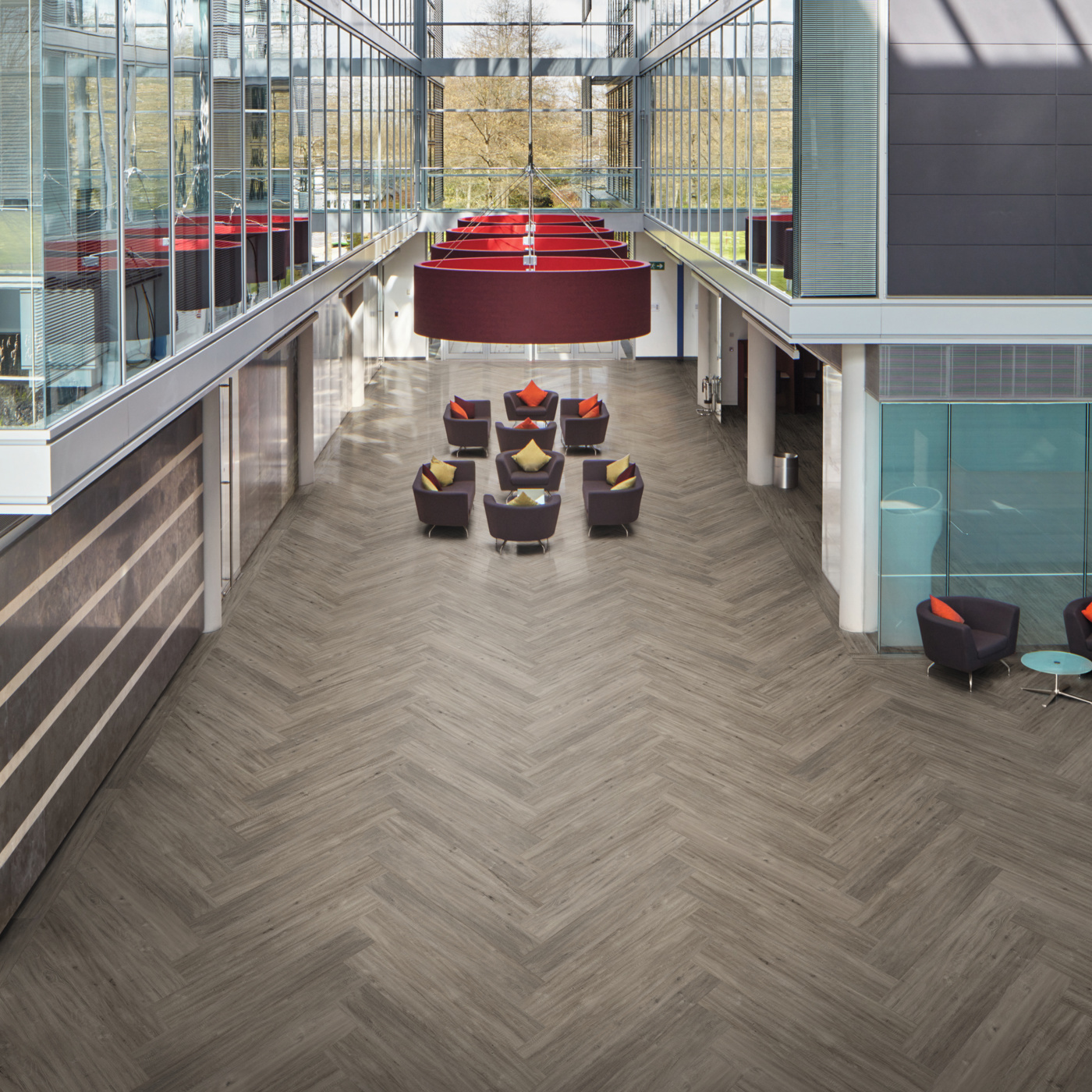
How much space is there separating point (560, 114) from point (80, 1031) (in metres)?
24.2

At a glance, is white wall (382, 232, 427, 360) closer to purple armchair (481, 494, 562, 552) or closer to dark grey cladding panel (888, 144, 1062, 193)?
purple armchair (481, 494, 562, 552)

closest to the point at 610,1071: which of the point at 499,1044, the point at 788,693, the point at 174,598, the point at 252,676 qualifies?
the point at 499,1044

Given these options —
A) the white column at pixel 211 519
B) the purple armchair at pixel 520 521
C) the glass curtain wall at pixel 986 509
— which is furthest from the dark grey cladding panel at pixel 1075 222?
the white column at pixel 211 519

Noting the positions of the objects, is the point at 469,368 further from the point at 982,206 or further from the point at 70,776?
the point at 70,776

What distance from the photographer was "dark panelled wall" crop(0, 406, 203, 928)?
24.9 feet

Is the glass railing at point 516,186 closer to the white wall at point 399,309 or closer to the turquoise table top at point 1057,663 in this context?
the white wall at point 399,309

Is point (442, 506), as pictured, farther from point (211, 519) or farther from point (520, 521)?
point (211, 519)

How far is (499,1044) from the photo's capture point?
6.48 metres

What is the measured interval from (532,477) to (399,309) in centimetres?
1288

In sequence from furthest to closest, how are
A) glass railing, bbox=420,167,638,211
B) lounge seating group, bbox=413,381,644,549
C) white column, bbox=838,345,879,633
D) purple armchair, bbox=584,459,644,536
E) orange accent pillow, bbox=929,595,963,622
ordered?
1. glass railing, bbox=420,167,638,211
2. purple armchair, bbox=584,459,644,536
3. lounge seating group, bbox=413,381,644,549
4. white column, bbox=838,345,879,633
5. orange accent pillow, bbox=929,595,963,622

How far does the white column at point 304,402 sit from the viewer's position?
1745 cm

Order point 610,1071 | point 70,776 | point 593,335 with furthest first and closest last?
point 70,776
point 593,335
point 610,1071

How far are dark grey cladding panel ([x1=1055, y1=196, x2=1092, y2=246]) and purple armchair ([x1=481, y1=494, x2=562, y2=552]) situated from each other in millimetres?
6335

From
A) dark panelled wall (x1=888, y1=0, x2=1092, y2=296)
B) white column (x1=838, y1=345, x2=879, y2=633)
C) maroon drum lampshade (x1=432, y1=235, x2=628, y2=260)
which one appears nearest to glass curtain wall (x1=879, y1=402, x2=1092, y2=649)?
white column (x1=838, y1=345, x2=879, y2=633)
